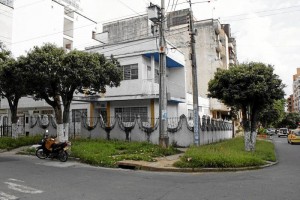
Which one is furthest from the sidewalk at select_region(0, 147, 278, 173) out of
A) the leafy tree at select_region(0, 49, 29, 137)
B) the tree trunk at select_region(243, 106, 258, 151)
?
the leafy tree at select_region(0, 49, 29, 137)

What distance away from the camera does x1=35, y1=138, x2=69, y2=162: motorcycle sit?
14062 mm

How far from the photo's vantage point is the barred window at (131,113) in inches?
890

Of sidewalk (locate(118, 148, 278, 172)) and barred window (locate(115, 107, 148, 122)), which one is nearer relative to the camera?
sidewalk (locate(118, 148, 278, 172))

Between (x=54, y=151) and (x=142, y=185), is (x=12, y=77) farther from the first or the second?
(x=142, y=185)

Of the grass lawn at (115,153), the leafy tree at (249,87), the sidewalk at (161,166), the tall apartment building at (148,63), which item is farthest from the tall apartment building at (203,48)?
the sidewalk at (161,166)

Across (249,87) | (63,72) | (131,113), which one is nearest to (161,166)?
(249,87)

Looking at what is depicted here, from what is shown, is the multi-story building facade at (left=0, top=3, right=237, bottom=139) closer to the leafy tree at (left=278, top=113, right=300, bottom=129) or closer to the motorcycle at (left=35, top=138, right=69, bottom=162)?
the motorcycle at (left=35, top=138, right=69, bottom=162)

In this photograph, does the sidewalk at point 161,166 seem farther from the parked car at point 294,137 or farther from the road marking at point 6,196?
the parked car at point 294,137

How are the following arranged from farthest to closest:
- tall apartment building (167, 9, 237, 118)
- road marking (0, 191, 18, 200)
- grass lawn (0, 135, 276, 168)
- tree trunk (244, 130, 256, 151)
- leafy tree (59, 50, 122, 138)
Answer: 1. tall apartment building (167, 9, 237, 118)
2. tree trunk (244, 130, 256, 151)
3. leafy tree (59, 50, 122, 138)
4. grass lawn (0, 135, 276, 168)
5. road marking (0, 191, 18, 200)

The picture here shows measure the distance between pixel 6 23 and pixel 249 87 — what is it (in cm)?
3060

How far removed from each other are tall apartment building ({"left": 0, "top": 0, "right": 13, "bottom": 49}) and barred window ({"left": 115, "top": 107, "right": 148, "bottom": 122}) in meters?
19.0

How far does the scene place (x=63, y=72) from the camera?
15.3 meters

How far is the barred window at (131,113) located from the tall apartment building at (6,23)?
19.0 m

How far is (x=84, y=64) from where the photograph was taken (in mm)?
15656
